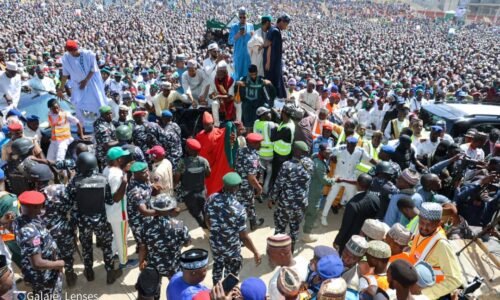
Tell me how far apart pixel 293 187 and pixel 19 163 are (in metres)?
3.54

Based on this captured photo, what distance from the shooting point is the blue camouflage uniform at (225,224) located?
3.69m

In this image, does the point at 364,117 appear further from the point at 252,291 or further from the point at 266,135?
the point at 252,291

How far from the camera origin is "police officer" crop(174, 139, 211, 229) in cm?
484

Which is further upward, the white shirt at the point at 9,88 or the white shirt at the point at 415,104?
the white shirt at the point at 9,88

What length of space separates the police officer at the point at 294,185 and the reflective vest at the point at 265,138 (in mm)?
1230

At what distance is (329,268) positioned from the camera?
257 cm

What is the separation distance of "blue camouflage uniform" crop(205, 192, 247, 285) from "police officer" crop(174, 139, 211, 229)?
3.81ft

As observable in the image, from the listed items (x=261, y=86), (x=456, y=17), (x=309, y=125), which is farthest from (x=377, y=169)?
(x=456, y=17)

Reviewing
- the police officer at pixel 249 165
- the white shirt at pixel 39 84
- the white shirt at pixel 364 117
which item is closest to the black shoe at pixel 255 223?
the police officer at pixel 249 165

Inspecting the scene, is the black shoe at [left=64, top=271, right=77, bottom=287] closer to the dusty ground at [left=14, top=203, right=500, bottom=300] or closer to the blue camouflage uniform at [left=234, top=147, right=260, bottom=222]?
the dusty ground at [left=14, top=203, right=500, bottom=300]

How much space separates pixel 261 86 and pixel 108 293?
168 inches

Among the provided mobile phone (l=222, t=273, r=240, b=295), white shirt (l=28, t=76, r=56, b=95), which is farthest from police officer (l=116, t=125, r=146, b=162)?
white shirt (l=28, t=76, r=56, b=95)

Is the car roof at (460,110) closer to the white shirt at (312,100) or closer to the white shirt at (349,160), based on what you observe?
the white shirt at (312,100)

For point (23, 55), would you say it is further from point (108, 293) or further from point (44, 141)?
point (108, 293)
